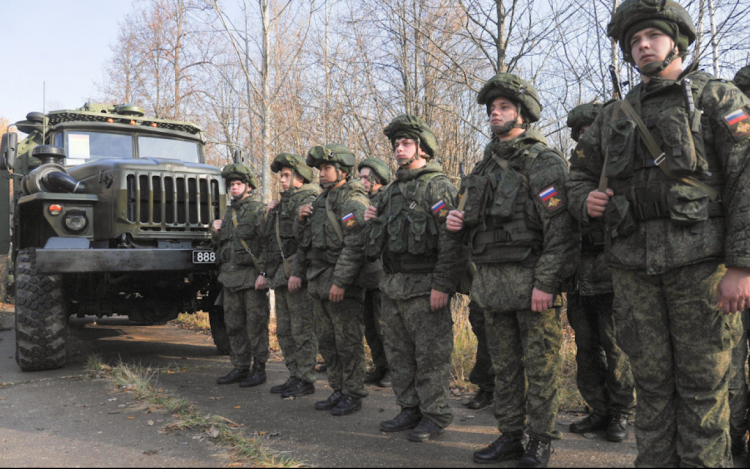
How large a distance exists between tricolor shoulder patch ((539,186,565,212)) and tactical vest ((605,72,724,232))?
271 millimetres

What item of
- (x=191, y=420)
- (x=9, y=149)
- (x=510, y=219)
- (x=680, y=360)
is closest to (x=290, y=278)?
(x=191, y=420)

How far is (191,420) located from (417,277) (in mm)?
1756

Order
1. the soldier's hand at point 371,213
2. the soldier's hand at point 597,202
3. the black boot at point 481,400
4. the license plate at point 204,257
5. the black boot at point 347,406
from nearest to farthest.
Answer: the soldier's hand at point 597,202
the soldier's hand at point 371,213
the black boot at point 347,406
the black boot at point 481,400
the license plate at point 204,257

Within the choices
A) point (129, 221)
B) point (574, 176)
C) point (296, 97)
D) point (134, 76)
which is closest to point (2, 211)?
point (129, 221)

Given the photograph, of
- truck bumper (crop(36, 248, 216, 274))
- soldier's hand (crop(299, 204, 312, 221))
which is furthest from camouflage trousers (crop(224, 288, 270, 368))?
soldier's hand (crop(299, 204, 312, 221))

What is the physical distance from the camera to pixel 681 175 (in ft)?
7.64

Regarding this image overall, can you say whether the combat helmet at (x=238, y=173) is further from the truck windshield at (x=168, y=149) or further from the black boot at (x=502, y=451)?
the black boot at (x=502, y=451)

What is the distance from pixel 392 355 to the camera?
3688mm

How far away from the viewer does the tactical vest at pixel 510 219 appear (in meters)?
2.91

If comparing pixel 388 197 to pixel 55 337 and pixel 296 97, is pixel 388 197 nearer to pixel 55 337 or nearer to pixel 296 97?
pixel 55 337

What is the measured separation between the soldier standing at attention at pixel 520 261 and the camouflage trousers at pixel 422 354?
0.43 m

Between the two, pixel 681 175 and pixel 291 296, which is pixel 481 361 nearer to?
pixel 291 296

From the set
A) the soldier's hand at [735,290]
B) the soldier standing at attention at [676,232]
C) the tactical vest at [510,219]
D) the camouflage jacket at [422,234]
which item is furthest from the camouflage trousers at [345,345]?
the soldier's hand at [735,290]

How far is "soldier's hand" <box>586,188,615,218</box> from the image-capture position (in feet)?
8.34
